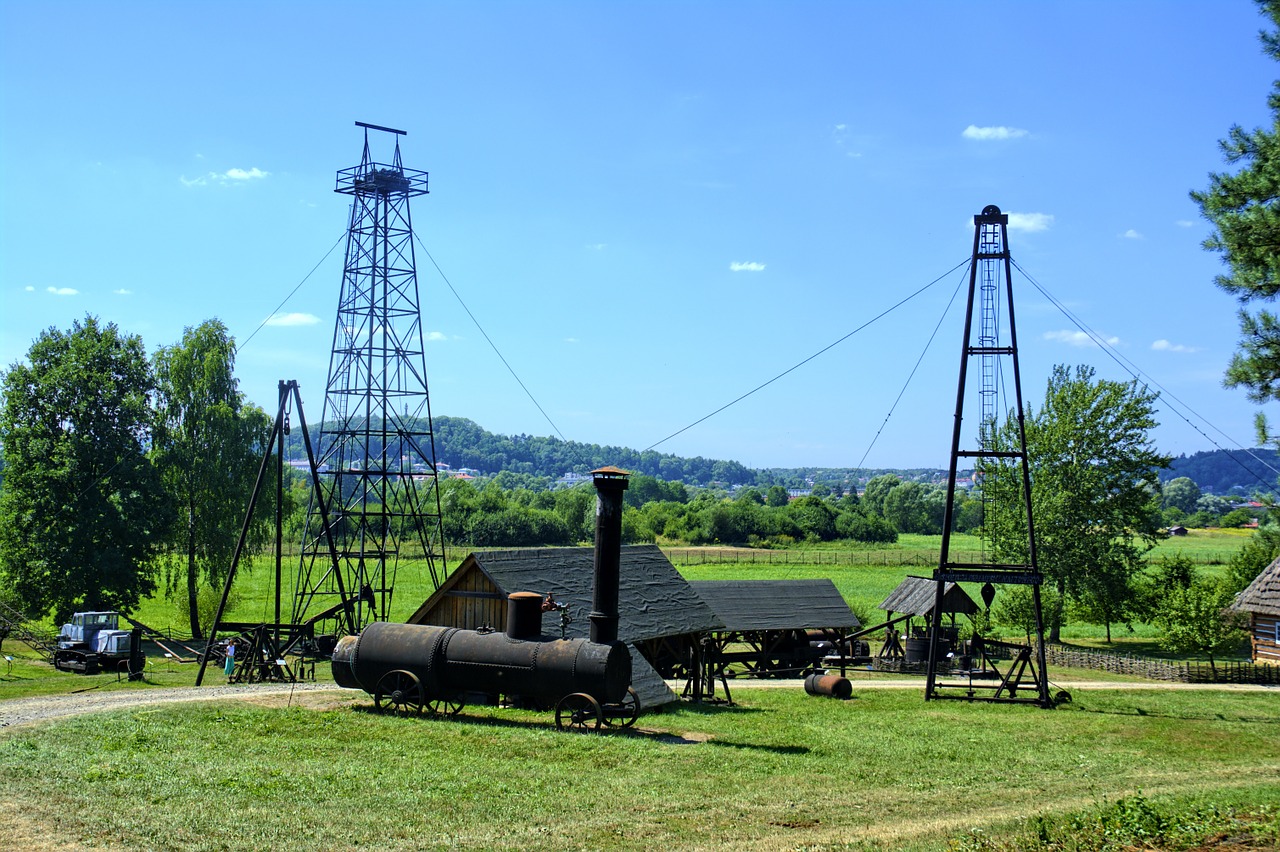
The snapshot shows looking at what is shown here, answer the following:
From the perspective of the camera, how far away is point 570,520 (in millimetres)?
122375

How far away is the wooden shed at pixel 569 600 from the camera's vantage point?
2712 centimetres

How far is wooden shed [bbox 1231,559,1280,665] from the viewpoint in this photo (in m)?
39.7

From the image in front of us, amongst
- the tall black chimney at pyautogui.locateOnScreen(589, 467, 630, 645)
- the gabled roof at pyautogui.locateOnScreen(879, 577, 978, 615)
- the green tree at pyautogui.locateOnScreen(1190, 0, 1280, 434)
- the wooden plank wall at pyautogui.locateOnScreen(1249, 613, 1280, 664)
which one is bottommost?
the wooden plank wall at pyautogui.locateOnScreen(1249, 613, 1280, 664)

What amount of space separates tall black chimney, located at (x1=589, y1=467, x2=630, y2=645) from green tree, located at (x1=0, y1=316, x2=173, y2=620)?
3116cm

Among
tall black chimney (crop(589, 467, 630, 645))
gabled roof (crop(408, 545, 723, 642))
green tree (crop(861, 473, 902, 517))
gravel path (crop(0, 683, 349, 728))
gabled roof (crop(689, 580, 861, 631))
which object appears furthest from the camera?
green tree (crop(861, 473, 902, 517))

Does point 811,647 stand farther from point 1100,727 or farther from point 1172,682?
point 1100,727

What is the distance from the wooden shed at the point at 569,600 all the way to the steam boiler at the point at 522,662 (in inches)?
102

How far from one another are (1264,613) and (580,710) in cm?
3140

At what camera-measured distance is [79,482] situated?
4550 centimetres

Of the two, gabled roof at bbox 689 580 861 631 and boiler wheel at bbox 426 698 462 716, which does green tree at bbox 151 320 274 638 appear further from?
boiler wheel at bbox 426 698 462 716

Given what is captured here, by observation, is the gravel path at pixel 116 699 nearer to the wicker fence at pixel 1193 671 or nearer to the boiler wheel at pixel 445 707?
the boiler wheel at pixel 445 707

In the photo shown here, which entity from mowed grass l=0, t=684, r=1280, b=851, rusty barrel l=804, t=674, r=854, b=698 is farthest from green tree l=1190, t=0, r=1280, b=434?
rusty barrel l=804, t=674, r=854, b=698

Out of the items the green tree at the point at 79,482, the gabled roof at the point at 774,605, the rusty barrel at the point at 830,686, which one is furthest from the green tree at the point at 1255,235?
the green tree at the point at 79,482

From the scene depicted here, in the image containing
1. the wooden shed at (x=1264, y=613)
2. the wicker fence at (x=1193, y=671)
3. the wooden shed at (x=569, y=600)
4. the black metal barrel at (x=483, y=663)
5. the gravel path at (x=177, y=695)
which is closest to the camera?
the black metal barrel at (x=483, y=663)
